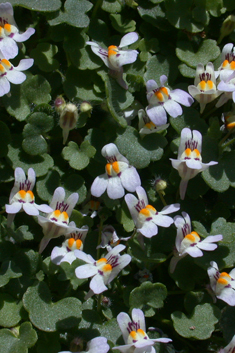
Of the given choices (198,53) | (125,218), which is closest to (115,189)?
(125,218)

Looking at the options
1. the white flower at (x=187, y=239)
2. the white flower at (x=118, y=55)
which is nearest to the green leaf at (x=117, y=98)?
the white flower at (x=118, y=55)

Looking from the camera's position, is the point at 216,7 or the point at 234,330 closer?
the point at 234,330

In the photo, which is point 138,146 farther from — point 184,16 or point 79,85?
point 184,16

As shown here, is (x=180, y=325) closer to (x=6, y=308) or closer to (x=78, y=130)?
(x=6, y=308)

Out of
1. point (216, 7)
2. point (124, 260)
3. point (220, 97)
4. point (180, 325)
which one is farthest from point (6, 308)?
point (216, 7)

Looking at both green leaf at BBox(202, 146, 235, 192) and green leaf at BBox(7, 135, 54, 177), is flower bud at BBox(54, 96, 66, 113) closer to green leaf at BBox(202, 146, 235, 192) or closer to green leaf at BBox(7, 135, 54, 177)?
green leaf at BBox(7, 135, 54, 177)
